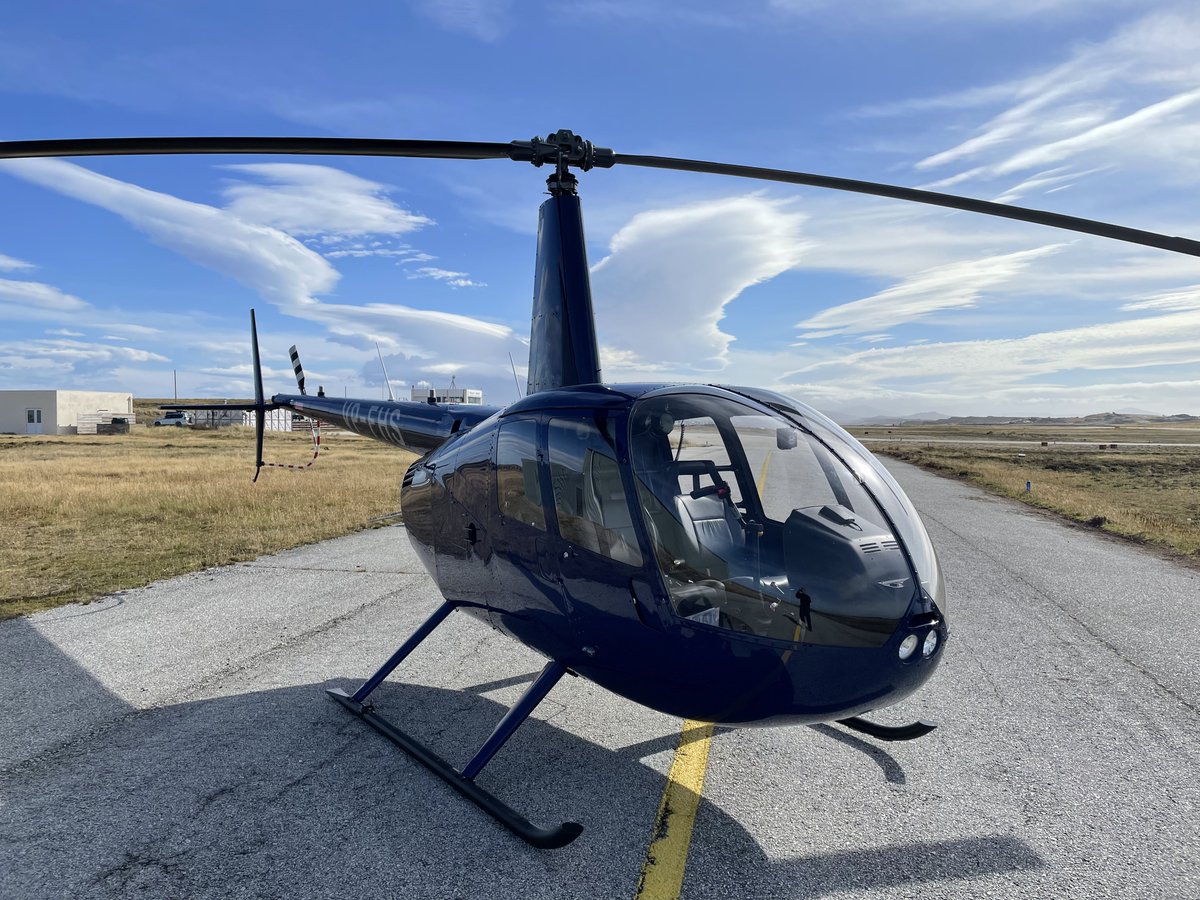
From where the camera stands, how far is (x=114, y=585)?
8.10 m

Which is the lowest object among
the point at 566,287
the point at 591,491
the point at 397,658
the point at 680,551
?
the point at 397,658

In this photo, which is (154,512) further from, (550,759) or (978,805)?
(978,805)

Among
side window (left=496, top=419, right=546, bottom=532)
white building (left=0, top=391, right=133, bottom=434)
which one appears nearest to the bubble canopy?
side window (left=496, top=419, right=546, bottom=532)

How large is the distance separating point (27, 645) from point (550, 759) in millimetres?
4795

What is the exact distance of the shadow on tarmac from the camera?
2982 mm

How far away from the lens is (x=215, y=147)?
4582mm

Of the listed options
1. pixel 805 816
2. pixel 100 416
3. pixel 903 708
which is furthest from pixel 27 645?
pixel 100 416

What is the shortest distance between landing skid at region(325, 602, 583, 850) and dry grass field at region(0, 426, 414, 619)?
4.67 metres

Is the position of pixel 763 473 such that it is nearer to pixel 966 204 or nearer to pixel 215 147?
pixel 966 204

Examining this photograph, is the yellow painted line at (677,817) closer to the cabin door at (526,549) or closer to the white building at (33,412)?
the cabin door at (526,549)

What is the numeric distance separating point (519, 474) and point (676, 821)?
189 centimetres

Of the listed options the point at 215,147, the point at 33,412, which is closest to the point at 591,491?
the point at 215,147

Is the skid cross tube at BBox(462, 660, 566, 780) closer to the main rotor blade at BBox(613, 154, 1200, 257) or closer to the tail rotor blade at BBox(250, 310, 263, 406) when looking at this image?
the main rotor blade at BBox(613, 154, 1200, 257)

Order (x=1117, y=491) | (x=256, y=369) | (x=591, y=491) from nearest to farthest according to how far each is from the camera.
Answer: (x=591, y=491) → (x=256, y=369) → (x=1117, y=491)
